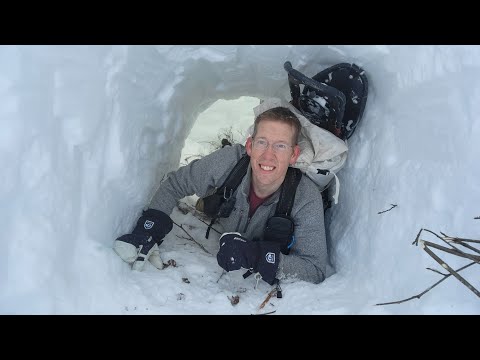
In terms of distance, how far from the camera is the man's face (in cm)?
309

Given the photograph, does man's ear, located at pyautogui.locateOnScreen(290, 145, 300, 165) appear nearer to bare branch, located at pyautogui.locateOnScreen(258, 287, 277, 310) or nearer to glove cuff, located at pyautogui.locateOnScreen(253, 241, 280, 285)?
Result: glove cuff, located at pyautogui.locateOnScreen(253, 241, 280, 285)

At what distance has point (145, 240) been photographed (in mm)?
2871

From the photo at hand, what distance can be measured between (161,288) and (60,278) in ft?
2.37

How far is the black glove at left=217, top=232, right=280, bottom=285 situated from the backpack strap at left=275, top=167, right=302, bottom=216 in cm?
39

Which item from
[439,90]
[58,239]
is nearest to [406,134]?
[439,90]

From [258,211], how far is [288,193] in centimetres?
30

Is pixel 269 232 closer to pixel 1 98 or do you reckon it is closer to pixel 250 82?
pixel 250 82

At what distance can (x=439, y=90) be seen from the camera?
7.78ft

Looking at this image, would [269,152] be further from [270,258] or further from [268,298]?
[268,298]

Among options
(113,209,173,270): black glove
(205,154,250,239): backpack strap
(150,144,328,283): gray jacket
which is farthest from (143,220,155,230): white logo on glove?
(205,154,250,239): backpack strap

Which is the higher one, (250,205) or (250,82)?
(250,82)

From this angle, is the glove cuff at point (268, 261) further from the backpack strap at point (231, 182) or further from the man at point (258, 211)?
the backpack strap at point (231, 182)

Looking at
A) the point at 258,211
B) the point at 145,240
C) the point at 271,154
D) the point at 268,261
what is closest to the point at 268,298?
the point at 268,261

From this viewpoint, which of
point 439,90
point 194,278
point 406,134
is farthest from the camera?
point 194,278
